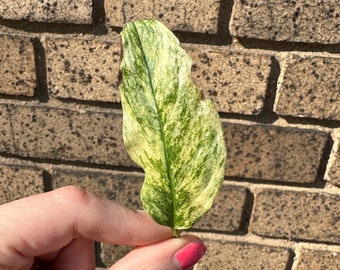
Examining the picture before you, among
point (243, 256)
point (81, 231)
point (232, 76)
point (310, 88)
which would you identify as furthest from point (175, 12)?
point (243, 256)

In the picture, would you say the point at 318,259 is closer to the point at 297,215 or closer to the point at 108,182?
the point at 297,215

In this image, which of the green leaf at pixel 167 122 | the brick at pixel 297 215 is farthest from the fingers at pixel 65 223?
the brick at pixel 297 215

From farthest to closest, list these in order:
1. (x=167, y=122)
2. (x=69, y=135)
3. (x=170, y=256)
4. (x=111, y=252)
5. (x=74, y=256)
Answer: (x=111, y=252), (x=69, y=135), (x=74, y=256), (x=170, y=256), (x=167, y=122)

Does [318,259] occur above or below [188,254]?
below

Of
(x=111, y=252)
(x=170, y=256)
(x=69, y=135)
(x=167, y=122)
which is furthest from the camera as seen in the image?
(x=111, y=252)

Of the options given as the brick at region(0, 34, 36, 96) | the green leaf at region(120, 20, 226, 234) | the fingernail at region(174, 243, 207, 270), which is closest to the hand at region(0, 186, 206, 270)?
the fingernail at region(174, 243, 207, 270)

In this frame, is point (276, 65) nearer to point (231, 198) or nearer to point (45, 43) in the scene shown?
point (231, 198)

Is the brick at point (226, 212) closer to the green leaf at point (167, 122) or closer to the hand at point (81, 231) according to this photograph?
the hand at point (81, 231)
